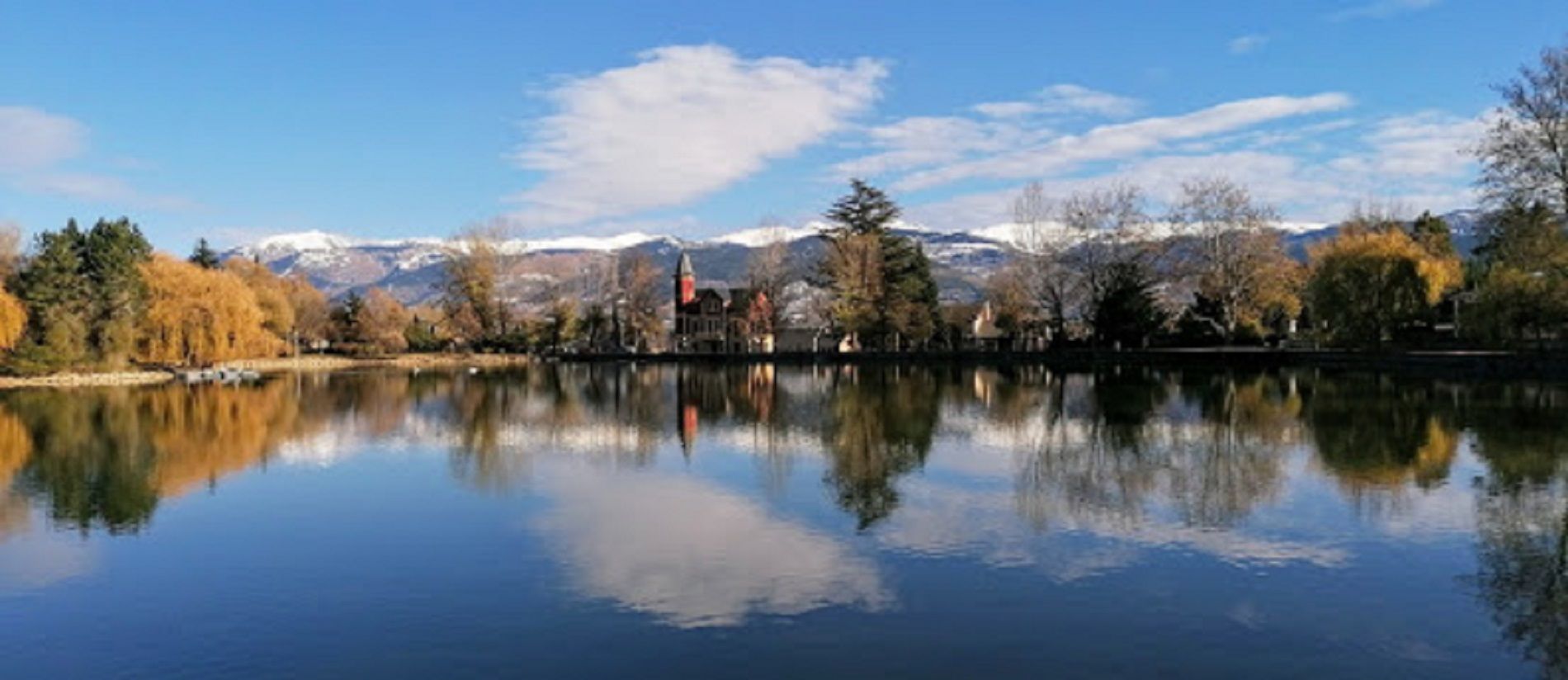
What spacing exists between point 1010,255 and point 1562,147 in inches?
1797

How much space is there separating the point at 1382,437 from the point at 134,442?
2823cm

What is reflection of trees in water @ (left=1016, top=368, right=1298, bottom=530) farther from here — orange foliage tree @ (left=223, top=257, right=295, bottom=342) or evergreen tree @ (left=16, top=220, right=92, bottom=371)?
orange foliage tree @ (left=223, top=257, right=295, bottom=342)

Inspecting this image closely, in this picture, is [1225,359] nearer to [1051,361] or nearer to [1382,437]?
[1051,361]

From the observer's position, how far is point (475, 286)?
8425cm

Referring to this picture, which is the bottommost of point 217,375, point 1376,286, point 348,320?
point 217,375

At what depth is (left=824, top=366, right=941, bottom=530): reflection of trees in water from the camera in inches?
667

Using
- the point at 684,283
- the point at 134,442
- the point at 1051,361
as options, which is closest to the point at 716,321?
the point at 684,283

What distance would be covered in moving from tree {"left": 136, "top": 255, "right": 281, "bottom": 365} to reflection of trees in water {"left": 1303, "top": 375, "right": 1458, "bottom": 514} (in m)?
53.3

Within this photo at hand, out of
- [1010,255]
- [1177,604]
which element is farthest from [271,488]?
[1010,255]

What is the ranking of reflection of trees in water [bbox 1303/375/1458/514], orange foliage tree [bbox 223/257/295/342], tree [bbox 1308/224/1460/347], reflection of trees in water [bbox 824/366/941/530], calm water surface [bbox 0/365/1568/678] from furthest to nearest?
1. orange foliage tree [bbox 223/257/295/342]
2. tree [bbox 1308/224/1460/347]
3. reflection of trees in water [bbox 1303/375/1458/514]
4. reflection of trees in water [bbox 824/366/941/530]
5. calm water surface [bbox 0/365/1568/678]

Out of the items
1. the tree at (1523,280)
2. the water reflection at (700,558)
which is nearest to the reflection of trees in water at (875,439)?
the water reflection at (700,558)

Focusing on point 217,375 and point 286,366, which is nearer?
point 217,375

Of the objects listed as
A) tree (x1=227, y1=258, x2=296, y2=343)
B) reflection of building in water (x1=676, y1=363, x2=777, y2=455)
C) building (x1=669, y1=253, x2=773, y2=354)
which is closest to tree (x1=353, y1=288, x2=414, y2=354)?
tree (x1=227, y1=258, x2=296, y2=343)

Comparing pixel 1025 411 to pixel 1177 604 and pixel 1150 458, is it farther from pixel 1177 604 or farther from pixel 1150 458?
pixel 1177 604
